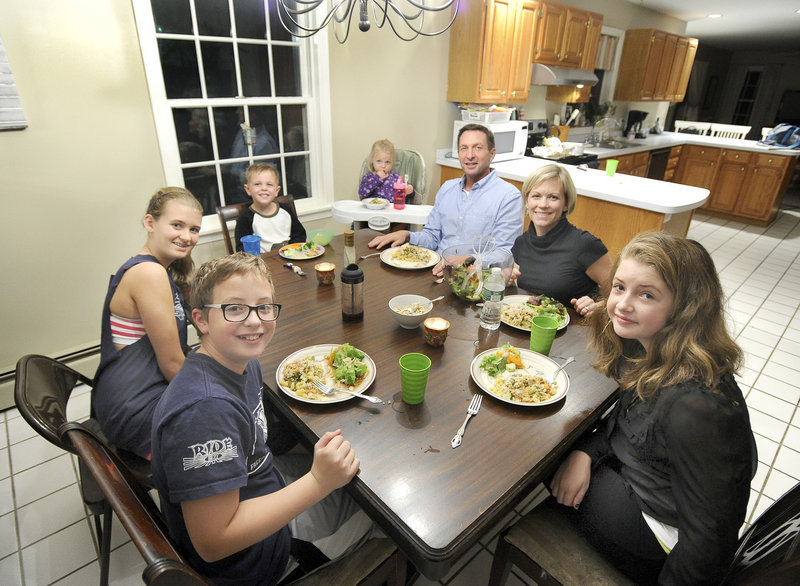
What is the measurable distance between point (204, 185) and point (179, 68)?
737 millimetres

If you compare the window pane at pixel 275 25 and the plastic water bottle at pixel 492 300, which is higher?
the window pane at pixel 275 25

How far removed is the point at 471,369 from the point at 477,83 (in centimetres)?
337

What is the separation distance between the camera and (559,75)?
14.9ft

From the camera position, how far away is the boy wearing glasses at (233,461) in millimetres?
789

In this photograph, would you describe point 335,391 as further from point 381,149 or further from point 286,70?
point 286,70

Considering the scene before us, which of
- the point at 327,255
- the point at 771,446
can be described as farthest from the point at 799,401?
the point at 327,255

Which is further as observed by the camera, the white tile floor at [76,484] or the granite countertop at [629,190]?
the granite countertop at [629,190]

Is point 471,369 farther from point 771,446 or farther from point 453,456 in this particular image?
point 771,446

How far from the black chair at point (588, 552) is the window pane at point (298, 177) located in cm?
298

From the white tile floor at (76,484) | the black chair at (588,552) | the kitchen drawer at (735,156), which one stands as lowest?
the white tile floor at (76,484)

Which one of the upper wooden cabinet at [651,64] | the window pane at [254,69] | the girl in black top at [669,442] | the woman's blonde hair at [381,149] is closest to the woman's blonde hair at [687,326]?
the girl in black top at [669,442]

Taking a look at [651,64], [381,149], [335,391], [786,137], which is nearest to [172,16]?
[381,149]

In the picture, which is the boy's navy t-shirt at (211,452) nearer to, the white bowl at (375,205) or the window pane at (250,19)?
the white bowl at (375,205)

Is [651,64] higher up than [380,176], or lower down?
higher up
